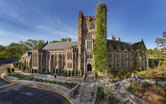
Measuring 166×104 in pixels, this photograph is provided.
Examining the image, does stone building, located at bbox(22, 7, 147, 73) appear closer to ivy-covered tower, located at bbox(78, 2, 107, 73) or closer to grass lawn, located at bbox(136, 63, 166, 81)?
ivy-covered tower, located at bbox(78, 2, 107, 73)

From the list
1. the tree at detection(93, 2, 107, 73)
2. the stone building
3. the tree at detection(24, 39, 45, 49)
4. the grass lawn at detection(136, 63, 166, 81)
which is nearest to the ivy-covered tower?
the stone building

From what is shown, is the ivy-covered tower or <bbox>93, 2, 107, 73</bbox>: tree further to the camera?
the ivy-covered tower

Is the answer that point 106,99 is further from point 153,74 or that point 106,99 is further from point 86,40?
point 153,74

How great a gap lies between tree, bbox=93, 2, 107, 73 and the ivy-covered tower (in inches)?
84.3

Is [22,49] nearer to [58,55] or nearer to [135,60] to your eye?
[58,55]

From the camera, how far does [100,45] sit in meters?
22.0

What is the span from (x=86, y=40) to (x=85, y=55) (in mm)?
5912

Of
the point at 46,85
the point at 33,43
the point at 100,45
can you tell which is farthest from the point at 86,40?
the point at 33,43

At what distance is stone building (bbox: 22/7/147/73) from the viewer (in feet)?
81.5

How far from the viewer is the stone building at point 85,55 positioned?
24.8 meters

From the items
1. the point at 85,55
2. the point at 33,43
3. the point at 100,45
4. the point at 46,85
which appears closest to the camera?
the point at 46,85

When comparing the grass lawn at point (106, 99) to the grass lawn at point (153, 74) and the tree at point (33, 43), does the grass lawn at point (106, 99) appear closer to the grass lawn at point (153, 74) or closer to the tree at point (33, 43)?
the grass lawn at point (153, 74)

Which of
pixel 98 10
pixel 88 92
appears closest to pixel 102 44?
pixel 98 10

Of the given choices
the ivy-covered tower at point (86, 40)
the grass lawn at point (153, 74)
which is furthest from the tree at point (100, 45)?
the grass lawn at point (153, 74)
